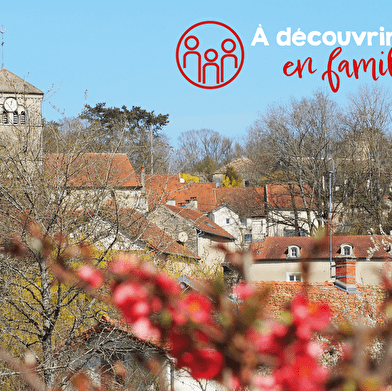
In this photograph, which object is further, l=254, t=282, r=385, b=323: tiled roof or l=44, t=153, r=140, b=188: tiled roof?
l=44, t=153, r=140, b=188: tiled roof

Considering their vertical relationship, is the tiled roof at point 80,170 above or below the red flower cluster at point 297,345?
above

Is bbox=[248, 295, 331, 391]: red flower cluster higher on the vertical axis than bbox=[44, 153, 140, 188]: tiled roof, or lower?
lower

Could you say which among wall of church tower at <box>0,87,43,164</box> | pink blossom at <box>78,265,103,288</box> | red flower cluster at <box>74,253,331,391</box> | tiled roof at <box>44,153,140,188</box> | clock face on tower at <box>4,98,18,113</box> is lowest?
red flower cluster at <box>74,253,331,391</box>

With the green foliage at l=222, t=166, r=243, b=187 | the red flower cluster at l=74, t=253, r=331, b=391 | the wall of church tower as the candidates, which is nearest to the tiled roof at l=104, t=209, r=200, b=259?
the wall of church tower

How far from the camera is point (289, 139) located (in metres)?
33.9

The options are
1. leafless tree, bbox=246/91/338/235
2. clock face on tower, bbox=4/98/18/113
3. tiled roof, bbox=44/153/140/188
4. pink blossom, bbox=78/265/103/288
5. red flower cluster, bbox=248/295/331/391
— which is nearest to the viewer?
red flower cluster, bbox=248/295/331/391

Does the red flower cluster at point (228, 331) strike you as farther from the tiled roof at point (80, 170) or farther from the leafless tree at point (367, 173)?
the leafless tree at point (367, 173)

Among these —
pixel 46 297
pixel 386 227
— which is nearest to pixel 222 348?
pixel 46 297

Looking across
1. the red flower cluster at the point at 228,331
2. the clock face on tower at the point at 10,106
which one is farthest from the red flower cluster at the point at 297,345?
the clock face on tower at the point at 10,106

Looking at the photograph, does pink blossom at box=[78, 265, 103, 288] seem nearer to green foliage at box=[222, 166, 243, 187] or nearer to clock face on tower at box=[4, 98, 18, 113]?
clock face on tower at box=[4, 98, 18, 113]

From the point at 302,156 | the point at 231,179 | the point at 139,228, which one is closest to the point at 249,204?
the point at 302,156

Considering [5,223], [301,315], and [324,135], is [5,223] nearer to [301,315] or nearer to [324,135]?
[301,315]

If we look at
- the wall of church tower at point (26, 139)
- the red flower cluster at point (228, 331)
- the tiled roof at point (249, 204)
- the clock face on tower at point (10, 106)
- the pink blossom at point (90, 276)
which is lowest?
the tiled roof at point (249, 204)

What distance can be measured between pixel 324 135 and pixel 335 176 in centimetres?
307
